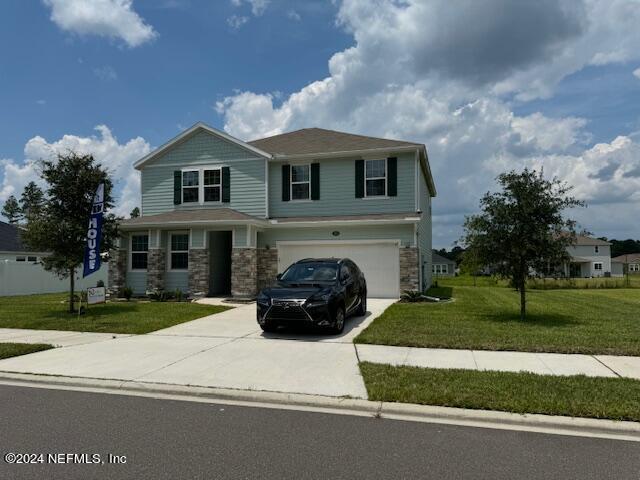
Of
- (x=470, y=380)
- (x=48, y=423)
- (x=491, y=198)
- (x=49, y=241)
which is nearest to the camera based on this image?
(x=48, y=423)

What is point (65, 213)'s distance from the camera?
45.3 feet

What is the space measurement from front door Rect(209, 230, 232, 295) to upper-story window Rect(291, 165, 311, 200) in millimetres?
3558

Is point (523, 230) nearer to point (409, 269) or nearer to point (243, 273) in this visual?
point (409, 269)

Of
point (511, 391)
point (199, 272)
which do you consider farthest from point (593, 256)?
point (511, 391)

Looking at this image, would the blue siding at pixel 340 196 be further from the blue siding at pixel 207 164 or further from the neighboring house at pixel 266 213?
the blue siding at pixel 207 164

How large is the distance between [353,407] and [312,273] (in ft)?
20.4

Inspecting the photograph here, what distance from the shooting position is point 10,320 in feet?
41.8

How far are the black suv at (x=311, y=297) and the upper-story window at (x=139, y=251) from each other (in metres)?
10.1

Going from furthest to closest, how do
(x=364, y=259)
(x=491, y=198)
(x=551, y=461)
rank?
(x=364, y=259) → (x=491, y=198) → (x=551, y=461)

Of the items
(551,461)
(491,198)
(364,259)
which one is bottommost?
(551,461)

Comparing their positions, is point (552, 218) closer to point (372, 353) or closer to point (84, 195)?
point (372, 353)

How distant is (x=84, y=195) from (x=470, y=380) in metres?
12.5

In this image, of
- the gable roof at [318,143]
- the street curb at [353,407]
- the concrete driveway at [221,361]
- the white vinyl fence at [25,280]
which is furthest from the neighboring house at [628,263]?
the street curb at [353,407]

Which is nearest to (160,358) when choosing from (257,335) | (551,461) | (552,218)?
(257,335)
